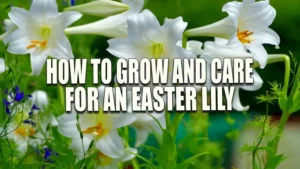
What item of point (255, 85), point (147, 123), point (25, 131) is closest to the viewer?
point (147, 123)

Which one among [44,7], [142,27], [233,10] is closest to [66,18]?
[44,7]

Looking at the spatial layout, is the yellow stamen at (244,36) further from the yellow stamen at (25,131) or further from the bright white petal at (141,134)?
the yellow stamen at (25,131)

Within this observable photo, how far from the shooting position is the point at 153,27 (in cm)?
100

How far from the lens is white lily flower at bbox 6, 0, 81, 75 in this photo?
1.08 meters

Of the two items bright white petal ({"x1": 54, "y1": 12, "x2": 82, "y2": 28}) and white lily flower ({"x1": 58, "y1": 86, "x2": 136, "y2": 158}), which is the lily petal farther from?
white lily flower ({"x1": 58, "y1": 86, "x2": 136, "y2": 158})

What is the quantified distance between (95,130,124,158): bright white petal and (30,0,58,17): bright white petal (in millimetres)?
219

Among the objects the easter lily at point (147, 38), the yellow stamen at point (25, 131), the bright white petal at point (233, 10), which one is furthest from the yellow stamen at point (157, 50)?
the yellow stamen at point (25, 131)

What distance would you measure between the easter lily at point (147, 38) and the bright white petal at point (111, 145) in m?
0.12

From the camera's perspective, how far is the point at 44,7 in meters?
1.11

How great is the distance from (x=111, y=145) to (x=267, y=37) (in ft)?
0.95

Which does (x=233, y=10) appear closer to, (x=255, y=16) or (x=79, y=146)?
(x=255, y=16)

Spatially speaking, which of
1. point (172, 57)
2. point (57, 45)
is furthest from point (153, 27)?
point (57, 45)

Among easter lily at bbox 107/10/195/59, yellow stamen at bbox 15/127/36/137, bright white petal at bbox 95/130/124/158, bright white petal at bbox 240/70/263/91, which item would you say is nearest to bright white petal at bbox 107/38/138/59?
easter lily at bbox 107/10/195/59

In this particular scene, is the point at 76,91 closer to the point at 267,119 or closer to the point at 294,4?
the point at 267,119
